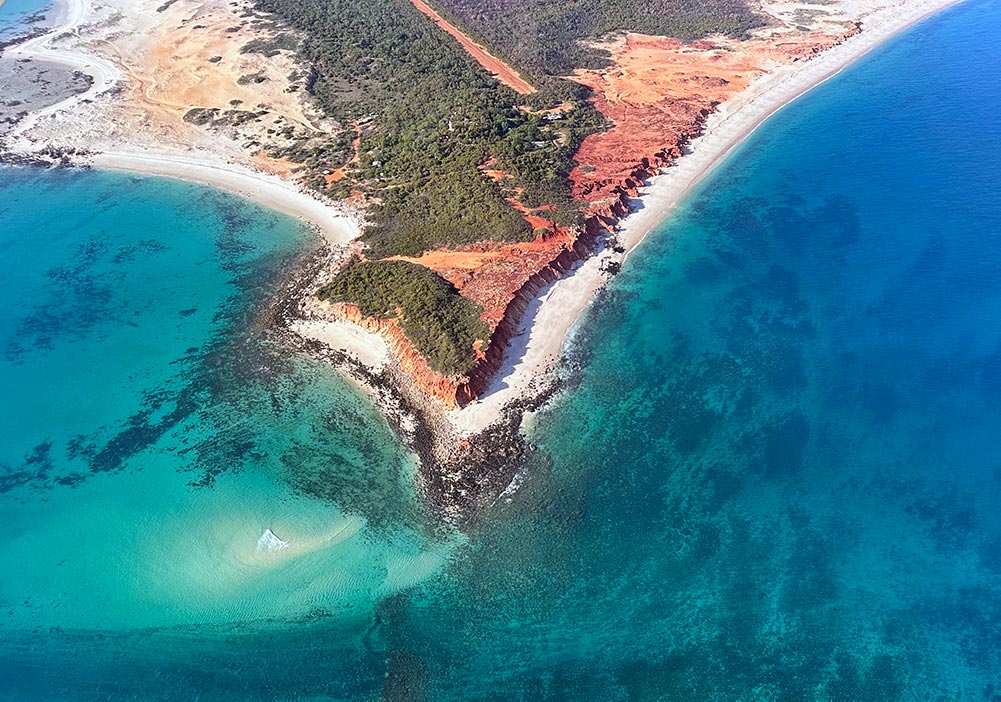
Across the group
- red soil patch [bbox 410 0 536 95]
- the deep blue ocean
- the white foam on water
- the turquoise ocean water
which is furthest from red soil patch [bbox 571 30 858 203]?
the turquoise ocean water

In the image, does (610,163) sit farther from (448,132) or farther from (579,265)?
(448,132)

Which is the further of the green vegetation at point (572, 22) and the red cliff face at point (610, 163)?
the green vegetation at point (572, 22)

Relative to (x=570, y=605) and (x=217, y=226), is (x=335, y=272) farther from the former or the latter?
(x=570, y=605)

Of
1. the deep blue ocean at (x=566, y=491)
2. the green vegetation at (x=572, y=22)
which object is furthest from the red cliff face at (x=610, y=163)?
the deep blue ocean at (x=566, y=491)

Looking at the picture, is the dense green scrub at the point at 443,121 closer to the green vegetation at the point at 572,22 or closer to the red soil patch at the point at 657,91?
the green vegetation at the point at 572,22

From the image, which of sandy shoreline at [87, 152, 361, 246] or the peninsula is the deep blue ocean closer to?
the peninsula

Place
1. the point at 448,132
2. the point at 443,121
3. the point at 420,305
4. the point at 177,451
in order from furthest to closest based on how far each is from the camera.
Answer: the point at 443,121 → the point at 448,132 → the point at 420,305 → the point at 177,451

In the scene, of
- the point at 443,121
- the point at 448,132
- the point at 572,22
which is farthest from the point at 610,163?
the point at 572,22
